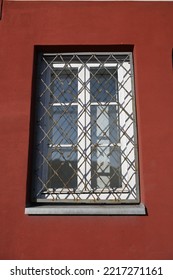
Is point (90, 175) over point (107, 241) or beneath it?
over

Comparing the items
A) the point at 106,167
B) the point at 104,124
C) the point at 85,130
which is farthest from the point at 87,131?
the point at 106,167

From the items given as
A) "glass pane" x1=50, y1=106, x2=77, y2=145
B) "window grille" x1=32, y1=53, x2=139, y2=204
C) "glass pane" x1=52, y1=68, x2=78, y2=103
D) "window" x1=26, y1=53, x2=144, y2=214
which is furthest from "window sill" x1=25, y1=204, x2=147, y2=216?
"glass pane" x1=52, y1=68, x2=78, y2=103

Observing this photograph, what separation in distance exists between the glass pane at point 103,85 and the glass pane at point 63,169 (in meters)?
0.64

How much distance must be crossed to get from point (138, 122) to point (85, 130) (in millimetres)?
534

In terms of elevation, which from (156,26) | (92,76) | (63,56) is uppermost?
(156,26)

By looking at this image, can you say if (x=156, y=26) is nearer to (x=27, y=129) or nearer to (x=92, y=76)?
(x=92, y=76)

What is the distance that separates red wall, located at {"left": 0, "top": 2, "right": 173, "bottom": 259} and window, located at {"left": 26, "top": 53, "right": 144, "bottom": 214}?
0.13 meters

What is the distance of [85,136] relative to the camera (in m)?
2.79

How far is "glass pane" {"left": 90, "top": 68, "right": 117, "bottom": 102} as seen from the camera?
2934 mm

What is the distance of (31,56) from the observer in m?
2.83
